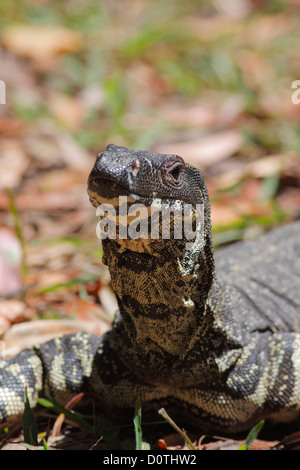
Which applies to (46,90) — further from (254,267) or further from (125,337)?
(125,337)

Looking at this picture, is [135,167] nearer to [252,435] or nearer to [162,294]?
[162,294]

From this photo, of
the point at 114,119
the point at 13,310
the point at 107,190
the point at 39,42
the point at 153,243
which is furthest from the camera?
the point at 39,42

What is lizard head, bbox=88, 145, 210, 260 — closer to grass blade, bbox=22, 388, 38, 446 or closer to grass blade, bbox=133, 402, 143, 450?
grass blade, bbox=133, 402, 143, 450

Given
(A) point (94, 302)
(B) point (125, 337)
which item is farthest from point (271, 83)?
(B) point (125, 337)

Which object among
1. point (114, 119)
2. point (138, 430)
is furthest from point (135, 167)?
point (114, 119)

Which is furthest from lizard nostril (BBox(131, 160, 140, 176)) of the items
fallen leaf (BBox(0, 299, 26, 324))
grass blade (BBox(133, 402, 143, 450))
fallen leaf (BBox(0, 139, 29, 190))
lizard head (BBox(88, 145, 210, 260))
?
fallen leaf (BBox(0, 139, 29, 190))

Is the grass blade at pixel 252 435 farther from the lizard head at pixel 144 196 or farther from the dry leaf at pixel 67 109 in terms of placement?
the dry leaf at pixel 67 109
